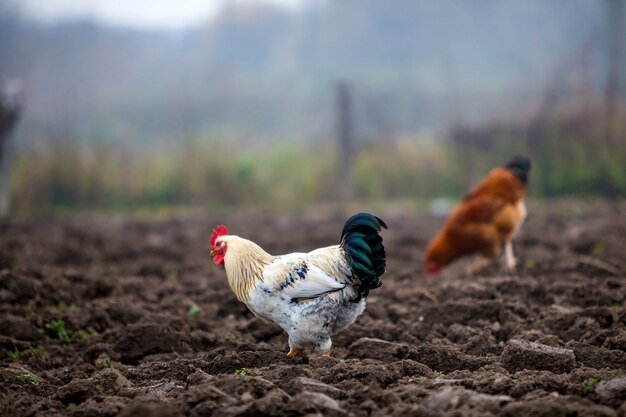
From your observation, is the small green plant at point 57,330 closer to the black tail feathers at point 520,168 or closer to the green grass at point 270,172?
the black tail feathers at point 520,168

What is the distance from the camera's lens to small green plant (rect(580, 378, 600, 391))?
Result: 3.62 m

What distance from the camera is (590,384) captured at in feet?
12.0

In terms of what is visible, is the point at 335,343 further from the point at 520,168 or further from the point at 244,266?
the point at 520,168

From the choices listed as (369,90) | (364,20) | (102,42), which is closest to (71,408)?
(369,90)

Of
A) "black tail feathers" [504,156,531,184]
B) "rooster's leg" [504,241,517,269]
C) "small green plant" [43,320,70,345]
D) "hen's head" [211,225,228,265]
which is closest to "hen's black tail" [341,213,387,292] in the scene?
"hen's head" [211,225,228,265]

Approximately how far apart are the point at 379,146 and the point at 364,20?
24.3 ft

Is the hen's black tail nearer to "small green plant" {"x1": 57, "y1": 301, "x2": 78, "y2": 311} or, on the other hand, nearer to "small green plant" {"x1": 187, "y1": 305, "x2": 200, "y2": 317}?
"small green plant" {"x1": 187, "y1": 305, "x2": 200, "y2": 317}

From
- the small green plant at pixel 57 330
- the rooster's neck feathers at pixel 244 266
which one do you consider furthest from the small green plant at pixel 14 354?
the rooster's neck feathers at pixel 244 266

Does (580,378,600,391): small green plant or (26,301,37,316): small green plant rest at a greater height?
(580,378,600,391): small green plant

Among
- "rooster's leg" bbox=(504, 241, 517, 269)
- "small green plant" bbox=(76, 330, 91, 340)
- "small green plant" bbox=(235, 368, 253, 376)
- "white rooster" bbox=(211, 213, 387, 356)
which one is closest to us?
"small green plant" bbox=(235, 368, 253, 376)

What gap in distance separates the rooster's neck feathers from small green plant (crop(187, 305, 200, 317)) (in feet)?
4.91

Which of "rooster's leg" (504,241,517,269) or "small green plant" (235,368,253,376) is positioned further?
"rooster's leg" (504,241,517,269)

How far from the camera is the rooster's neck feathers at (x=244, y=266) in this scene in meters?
4.87

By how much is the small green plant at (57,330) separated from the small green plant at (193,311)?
105cm
